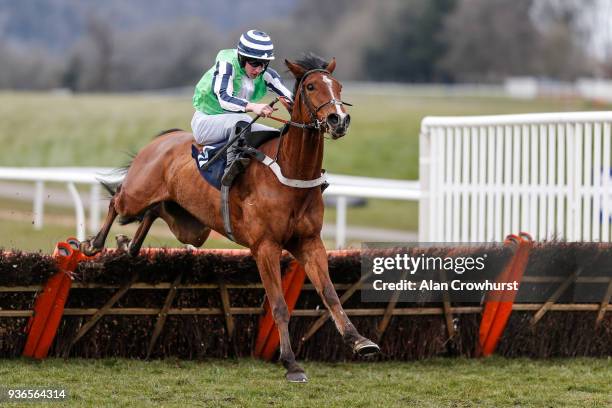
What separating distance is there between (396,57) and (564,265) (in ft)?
193

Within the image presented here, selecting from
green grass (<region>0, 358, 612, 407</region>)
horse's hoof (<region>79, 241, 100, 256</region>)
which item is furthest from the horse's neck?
horse's hoof (<region>79, 241, 100, 256</region>)

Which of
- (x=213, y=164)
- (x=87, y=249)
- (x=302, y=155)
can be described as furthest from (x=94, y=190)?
(x=302, y=155)

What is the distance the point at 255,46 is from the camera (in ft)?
21.5

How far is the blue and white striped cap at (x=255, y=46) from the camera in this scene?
6.54 meters

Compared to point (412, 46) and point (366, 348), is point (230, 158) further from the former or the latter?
point (412, 46)

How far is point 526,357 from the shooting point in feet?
24.0

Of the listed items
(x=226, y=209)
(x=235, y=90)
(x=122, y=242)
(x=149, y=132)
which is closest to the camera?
(x=226, y=209)

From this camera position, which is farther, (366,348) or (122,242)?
(122,242)

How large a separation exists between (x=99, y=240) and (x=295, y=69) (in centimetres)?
222

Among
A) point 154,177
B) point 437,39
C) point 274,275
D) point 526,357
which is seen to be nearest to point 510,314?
point 526,357

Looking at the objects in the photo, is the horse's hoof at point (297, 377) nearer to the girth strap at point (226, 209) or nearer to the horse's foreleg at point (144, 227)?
the girth strap at point (226, 209)

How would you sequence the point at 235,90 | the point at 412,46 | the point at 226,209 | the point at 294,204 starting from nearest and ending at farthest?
1. the point at 294,204
2. the point at 226,209
3. the point at 235,90
4. the point at 412,46

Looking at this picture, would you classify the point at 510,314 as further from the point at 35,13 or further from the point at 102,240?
the point at 35,13

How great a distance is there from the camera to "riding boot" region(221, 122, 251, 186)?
21.4ft
